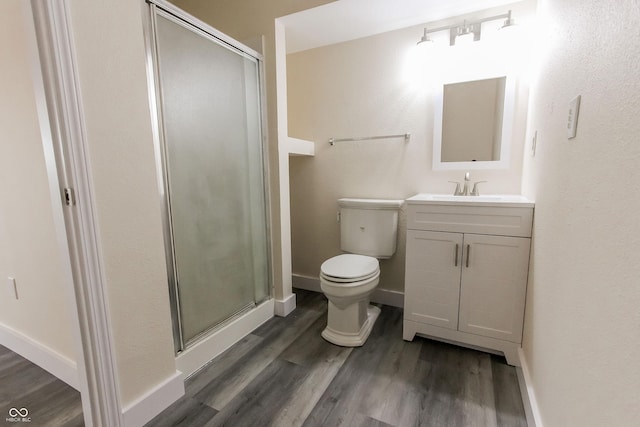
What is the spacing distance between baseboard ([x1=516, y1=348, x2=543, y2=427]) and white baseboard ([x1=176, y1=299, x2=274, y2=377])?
155 cm

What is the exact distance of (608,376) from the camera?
624mm

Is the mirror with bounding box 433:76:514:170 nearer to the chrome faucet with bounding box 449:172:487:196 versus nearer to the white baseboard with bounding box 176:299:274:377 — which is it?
the chrome faucet with bounding box 449:172:487:196

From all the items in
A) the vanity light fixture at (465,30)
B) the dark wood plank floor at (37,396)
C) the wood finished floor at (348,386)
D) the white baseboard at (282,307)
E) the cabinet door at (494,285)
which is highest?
the vanity light fixture at (465,30)

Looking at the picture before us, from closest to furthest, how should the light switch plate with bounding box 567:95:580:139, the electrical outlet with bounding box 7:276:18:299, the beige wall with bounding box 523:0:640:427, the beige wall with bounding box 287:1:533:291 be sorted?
1. the beige wall with bounding box 523:0:640:427
2. the light switch plate with bounding box 567:95:580:139
3. the electrical outlet with bounding box 7:276:18:299
4. the beige wall with bounding box 287:1:533:291

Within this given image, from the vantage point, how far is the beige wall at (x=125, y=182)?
1.04 metres

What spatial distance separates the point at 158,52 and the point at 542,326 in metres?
2.04

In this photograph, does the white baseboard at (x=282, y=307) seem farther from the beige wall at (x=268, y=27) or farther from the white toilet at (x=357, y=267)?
the white toilet at (x=357, y=267)

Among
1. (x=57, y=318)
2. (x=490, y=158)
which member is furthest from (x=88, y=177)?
(x=490, y=158)

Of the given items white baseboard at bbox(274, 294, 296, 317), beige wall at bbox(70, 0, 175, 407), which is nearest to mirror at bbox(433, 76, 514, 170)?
white baseboard at bbox(274, 294, 296, 317)

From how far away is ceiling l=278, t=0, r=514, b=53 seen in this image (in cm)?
175

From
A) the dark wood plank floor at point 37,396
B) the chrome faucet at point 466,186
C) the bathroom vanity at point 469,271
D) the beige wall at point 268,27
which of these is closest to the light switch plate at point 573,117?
the bathroom vanity at point 469,271

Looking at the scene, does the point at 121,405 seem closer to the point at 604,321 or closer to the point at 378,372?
the point at 378,372

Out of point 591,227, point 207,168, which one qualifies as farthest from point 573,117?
point 207,168

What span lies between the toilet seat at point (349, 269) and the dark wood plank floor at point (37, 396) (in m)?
1.34
